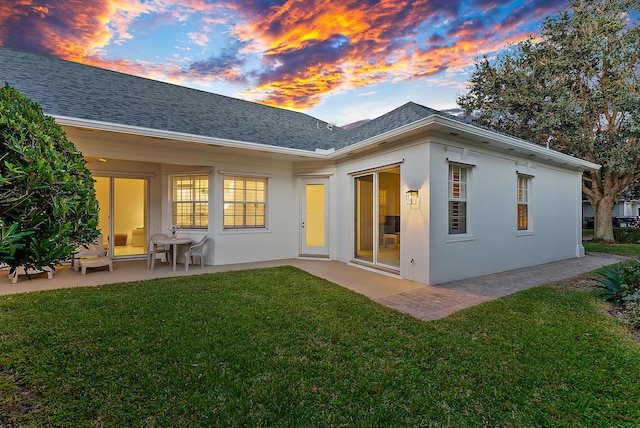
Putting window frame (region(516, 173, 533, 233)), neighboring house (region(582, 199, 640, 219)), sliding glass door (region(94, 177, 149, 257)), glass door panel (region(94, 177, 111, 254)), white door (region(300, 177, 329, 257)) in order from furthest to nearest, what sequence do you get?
neighboring house (region(582, 199, 640, 219)) → sliding glass door (region(94, 177, 149, 257)) → white door (region(300, 177, 329, 257)) → glass door panel (region(94, 177, 111, 254)) → window frame (region(516, 173, 533, 233))

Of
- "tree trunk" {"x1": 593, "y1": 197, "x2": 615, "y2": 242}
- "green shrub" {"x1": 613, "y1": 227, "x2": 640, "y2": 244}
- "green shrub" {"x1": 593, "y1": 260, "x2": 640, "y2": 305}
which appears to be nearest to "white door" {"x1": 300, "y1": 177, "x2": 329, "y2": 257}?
"green shrub" {"x1": 593, "y1": 260, "x2": 640, "y2": 305}

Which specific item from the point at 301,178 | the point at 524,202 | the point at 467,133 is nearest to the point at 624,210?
the point at 524,202

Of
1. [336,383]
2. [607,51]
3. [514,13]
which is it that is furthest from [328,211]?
[607,51]

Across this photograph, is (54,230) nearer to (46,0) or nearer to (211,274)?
(211,274)

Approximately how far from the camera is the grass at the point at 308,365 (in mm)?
2170

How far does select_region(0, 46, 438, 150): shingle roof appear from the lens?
6652 mm

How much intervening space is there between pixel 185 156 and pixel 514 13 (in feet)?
34.6

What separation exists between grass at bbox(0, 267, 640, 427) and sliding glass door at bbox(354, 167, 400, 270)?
4.31m

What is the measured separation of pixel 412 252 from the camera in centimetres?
617

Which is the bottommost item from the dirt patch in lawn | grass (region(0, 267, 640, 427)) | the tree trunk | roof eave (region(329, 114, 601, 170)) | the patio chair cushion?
the dirt patch in lawn

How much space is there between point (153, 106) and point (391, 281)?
7.70 meters

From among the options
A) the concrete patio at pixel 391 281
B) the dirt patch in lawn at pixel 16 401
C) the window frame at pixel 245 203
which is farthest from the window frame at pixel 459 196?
the dirt patch in lawn at pixel 16 401

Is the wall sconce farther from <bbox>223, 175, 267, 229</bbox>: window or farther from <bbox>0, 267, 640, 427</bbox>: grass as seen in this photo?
<bbox>223, 175, 267, 229</bbox>: window

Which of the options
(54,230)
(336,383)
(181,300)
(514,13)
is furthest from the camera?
(514,13)
